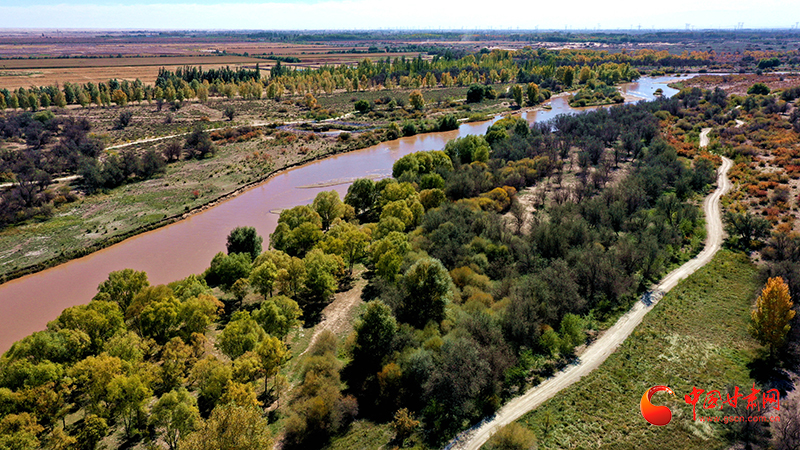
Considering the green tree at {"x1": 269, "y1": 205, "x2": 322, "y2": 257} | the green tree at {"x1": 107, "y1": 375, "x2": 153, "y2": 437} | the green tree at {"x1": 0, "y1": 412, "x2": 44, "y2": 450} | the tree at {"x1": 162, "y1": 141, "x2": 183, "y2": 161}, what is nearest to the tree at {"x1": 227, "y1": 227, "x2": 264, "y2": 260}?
the green tree at {"x1": 269, "y1": 205, "x2": 322, "y2": 257}

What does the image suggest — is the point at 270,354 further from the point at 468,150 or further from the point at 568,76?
the point at 568,76

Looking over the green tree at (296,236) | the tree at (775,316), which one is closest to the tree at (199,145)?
the green tree at (296,236)

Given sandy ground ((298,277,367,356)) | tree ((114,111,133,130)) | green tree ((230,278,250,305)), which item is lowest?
sandy ground ((298,277,367,356))

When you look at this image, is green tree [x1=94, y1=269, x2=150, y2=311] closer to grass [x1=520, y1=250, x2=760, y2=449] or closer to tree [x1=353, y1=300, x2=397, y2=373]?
tree [x1=353, y1=300, x2=397, y2=373]

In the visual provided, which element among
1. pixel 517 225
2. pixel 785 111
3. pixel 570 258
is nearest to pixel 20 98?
pixel 517 225

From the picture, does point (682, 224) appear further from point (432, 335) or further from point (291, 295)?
point (291, 295)

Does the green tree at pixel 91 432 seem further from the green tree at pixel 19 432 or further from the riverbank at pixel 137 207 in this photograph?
the riverbank at pixel 137 207

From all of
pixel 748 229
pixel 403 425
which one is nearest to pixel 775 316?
pixel 748 229
